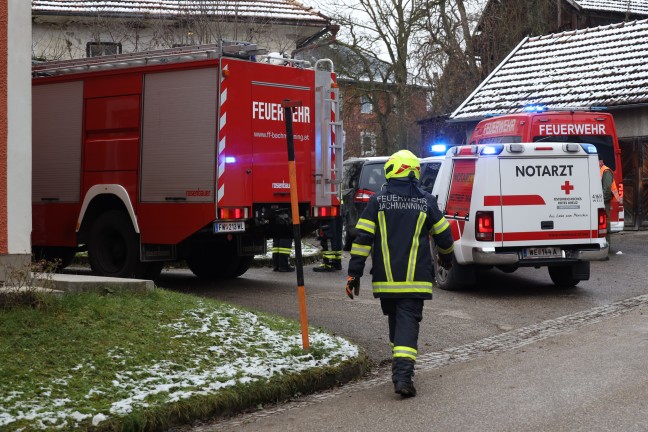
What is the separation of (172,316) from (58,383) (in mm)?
2271

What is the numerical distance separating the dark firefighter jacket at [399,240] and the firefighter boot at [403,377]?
0.52 m

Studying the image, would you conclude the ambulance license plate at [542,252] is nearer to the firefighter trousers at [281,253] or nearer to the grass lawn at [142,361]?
the firefighter trousers at [281,253]

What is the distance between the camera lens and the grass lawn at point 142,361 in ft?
21.5

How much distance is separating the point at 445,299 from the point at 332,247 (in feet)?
12.2

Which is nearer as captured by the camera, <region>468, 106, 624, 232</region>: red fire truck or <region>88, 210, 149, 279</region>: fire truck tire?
<region>88, 210, 149, 279</region>: fire truck tire

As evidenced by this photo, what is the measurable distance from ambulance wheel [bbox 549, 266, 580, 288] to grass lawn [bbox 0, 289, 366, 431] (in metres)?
5.52

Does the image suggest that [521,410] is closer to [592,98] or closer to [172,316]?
[172,316]

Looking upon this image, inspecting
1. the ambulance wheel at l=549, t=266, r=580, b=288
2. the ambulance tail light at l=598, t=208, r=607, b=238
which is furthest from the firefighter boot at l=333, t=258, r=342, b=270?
the ambulance tail light at l=598, t=208, r=607, b=238

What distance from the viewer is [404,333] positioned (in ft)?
25.2

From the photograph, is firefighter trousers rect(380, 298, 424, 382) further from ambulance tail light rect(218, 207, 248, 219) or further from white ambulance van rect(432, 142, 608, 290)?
white ambulance van rect(432, 142, 608, 290)

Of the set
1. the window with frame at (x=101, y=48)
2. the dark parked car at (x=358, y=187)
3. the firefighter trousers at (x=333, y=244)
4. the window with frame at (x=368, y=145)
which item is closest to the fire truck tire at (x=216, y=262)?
the firefighter trousers at (x=333, y=244)

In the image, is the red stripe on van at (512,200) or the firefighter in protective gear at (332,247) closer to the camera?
the red stripe on van at (512,200)

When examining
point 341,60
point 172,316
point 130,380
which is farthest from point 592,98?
point 130,380

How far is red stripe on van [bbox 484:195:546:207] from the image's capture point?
13000 millimetres
